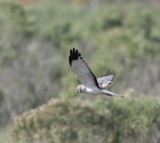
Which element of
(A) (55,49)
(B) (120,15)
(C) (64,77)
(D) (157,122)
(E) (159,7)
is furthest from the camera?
(E) (159,7)

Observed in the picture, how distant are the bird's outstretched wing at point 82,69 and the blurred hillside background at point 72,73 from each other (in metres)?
5.61

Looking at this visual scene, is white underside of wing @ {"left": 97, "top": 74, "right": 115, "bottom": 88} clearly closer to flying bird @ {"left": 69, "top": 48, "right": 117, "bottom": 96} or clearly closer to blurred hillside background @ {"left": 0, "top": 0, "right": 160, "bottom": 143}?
flying bird @ {"left": 69, "top": 48, "right": 117, "bottom": 96}

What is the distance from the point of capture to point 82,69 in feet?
50.9

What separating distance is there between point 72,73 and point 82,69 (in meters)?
16.4

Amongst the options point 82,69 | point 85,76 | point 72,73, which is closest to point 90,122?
point 85,76

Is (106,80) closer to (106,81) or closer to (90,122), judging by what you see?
(106,81)

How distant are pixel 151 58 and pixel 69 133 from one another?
1468 cm

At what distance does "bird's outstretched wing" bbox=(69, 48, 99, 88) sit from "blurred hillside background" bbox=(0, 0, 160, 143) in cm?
561

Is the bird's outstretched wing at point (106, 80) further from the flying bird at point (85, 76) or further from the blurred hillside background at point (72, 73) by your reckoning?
the blurred hillside background at point (72, 73)

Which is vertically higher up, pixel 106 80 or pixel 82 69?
pixel 82 69

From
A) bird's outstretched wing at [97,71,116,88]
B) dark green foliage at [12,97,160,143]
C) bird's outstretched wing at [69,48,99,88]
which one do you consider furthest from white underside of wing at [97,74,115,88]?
dark green foliage at [12,97,160,143]

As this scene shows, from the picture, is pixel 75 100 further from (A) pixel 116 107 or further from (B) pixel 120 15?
(B) pixel 120 15

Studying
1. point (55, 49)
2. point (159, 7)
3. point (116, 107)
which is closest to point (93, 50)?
point (55, 49)

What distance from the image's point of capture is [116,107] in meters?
22.2
